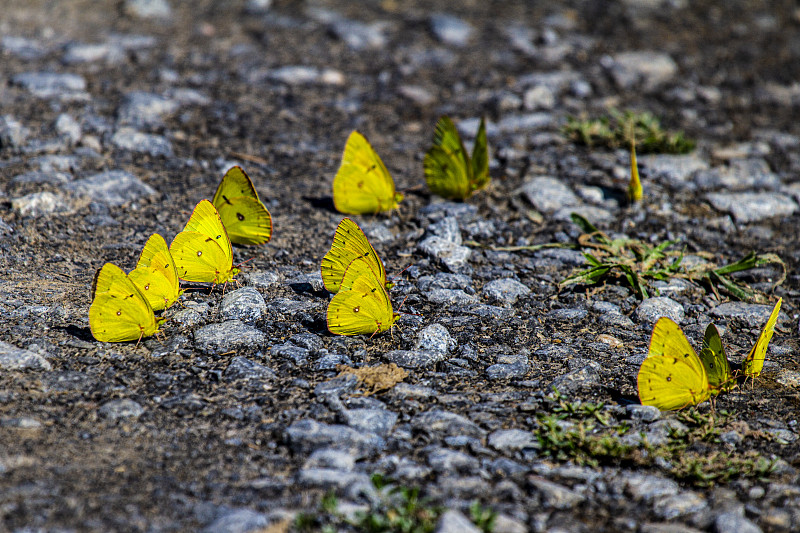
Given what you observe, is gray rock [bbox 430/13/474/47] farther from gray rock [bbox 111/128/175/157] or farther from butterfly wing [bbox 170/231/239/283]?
butterfly wing [bbox 170/231/239/283]

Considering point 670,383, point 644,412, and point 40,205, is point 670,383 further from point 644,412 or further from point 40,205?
point 40,205

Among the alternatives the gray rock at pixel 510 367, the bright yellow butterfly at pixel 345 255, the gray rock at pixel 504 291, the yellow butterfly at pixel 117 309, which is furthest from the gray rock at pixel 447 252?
the yellow butterfly at pixel 117 309

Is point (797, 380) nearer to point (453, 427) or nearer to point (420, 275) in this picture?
point (453, 427)

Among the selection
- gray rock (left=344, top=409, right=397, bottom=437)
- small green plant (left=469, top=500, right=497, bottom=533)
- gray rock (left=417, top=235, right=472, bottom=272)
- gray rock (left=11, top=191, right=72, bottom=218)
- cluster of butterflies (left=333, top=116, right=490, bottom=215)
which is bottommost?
small green plant (left=469, top=500, right=497, bottom=533)

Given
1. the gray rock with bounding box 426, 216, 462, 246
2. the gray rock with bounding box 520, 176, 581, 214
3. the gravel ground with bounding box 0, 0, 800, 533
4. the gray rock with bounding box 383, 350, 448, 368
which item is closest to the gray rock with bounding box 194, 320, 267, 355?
the gravel ground with bounding box 0, 0, 800, 533

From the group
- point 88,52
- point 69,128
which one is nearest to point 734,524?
point 69,128

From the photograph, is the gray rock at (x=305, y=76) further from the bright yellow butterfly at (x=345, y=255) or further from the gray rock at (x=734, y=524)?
the gray rock at (x=734, y=524)
